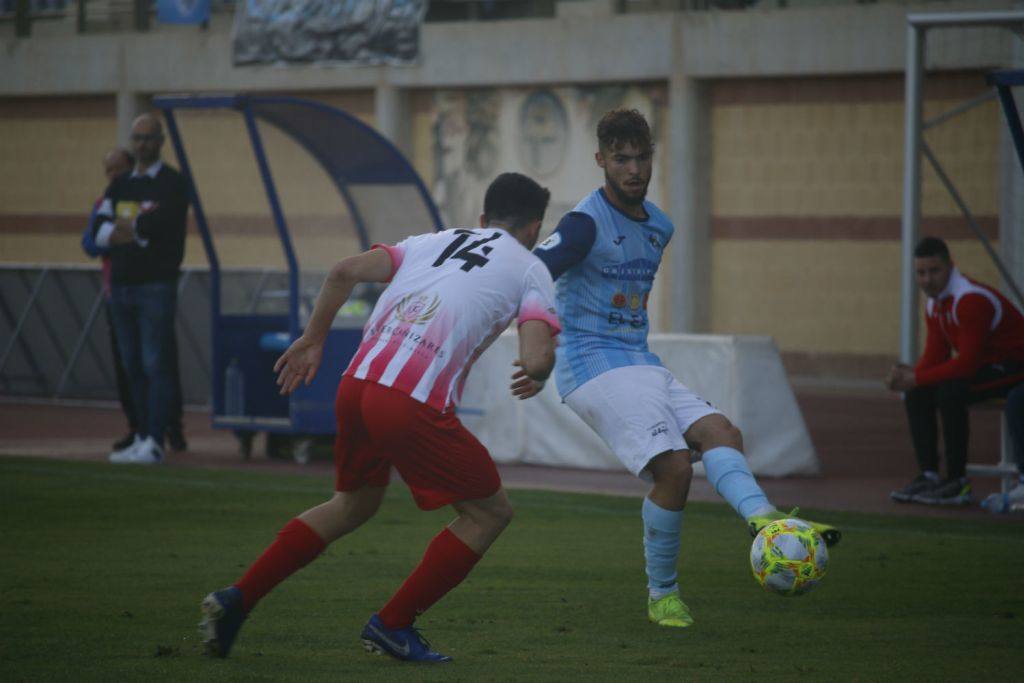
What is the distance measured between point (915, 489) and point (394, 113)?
1700 cm

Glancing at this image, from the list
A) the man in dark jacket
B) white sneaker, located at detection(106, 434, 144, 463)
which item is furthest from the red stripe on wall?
white sneaker, located at detection(106, 434, 144, 463)

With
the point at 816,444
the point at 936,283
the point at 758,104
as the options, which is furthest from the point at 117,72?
the point at 936,283

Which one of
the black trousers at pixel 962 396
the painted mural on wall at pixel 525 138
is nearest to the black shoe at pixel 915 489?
the black trousers at pixel 962 396

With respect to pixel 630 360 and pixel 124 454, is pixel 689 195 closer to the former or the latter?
pixel 124 454

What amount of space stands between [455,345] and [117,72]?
83.2 ft

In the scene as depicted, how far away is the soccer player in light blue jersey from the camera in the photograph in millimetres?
6711

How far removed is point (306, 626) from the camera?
6.80 metres

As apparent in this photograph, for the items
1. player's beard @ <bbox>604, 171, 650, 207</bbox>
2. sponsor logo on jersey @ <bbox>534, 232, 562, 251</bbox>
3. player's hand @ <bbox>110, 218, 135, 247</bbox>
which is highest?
player's beard @ <bbox>604, 171, 650, 207</bbox>

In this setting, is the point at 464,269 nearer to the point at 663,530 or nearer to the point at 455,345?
the point at 455,345

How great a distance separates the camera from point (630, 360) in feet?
22.6

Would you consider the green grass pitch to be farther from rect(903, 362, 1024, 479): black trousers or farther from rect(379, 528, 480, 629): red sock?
rect(903, 362, 1024, 479): black trousers

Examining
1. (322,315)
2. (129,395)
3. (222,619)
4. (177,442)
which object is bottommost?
(177,442)

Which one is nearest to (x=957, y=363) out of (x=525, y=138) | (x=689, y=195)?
(x=689, y=195)

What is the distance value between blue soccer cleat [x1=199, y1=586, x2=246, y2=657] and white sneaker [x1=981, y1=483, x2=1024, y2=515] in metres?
6.52
